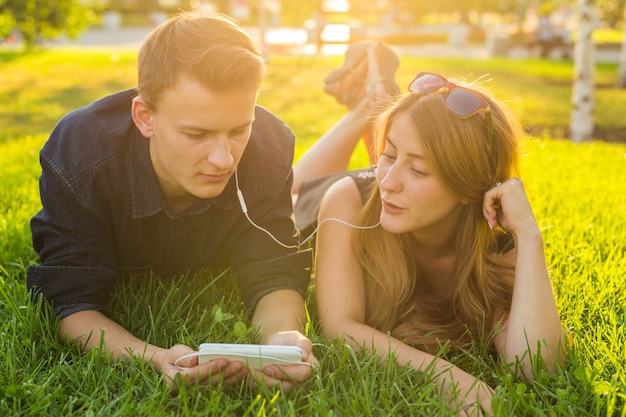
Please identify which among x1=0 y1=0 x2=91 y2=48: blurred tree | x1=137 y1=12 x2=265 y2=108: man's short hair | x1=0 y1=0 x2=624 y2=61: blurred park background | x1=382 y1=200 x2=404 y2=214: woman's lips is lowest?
x1=0 y1=0 x2=624 y2=61: blurred park background

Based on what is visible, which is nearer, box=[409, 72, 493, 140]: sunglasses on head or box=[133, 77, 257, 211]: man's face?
box=[133, 77, 257, 211]: man's face

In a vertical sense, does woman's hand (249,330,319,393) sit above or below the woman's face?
below

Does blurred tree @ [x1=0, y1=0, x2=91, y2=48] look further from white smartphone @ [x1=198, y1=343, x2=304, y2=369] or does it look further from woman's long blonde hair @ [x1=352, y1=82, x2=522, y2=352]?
white smartphone @ [x1=198, y1=343, x2=304, y2=369]

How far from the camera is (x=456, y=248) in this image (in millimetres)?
3096

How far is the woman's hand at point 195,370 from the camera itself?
7.71ft

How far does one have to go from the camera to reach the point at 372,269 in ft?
10.2

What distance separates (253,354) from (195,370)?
20 centimetres

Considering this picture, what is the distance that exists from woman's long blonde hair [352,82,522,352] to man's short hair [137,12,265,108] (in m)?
0.68

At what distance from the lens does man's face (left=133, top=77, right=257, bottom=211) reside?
8.50 ft

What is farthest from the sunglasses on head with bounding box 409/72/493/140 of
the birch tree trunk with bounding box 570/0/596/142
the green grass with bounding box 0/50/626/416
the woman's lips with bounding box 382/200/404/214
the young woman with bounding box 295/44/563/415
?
the birch tree trunk with bounding box 570/0/596/142

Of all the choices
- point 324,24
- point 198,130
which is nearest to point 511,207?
point 198,130

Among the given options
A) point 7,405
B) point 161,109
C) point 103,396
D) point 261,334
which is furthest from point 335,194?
point 7,405

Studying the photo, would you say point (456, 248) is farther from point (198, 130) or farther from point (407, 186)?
point (198, 130)

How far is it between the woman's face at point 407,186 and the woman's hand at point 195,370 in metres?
0.88
